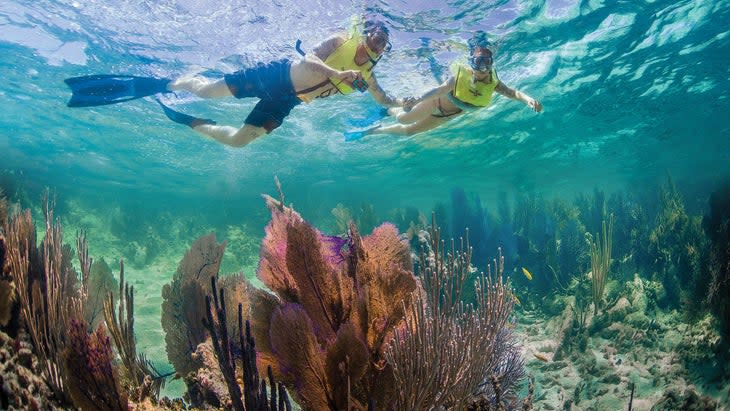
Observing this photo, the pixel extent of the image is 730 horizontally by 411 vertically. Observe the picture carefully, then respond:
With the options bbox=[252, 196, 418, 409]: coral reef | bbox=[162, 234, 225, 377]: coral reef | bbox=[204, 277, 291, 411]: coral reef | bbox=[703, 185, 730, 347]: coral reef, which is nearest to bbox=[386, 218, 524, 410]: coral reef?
bbox=[252, 196, 418, 409]: coral reef

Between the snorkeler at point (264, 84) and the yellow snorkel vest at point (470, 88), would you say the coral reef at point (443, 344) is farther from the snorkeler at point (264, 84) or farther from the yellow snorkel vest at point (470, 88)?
the yellow snorkel vest at point (470, 88)

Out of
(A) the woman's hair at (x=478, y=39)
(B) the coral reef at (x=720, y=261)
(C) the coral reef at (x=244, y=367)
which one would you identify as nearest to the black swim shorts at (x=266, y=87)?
(C) the coral reef at (x=244, y=367)

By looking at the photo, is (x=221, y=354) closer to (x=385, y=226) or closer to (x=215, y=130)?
(x=385, y=226)

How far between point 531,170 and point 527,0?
93.6 feet

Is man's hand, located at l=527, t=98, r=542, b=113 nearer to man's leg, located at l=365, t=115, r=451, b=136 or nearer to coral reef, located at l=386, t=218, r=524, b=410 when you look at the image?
man's leg, located at l=365, t=115, r=451, b=136

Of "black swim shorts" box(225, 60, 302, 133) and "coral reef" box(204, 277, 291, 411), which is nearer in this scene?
"coral reef" box(204, 277, 291, 411)

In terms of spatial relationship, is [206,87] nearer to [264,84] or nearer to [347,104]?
[264,84]

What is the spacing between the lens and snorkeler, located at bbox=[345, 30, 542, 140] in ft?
21.3

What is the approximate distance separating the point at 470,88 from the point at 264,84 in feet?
11.7

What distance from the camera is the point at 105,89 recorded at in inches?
251

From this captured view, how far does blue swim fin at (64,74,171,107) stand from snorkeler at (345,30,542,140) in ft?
13.8

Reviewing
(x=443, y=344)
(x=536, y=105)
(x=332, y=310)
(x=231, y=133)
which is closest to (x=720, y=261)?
(x=536, y=105)

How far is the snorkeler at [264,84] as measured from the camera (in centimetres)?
614

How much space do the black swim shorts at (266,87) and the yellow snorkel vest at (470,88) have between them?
9.41ft
